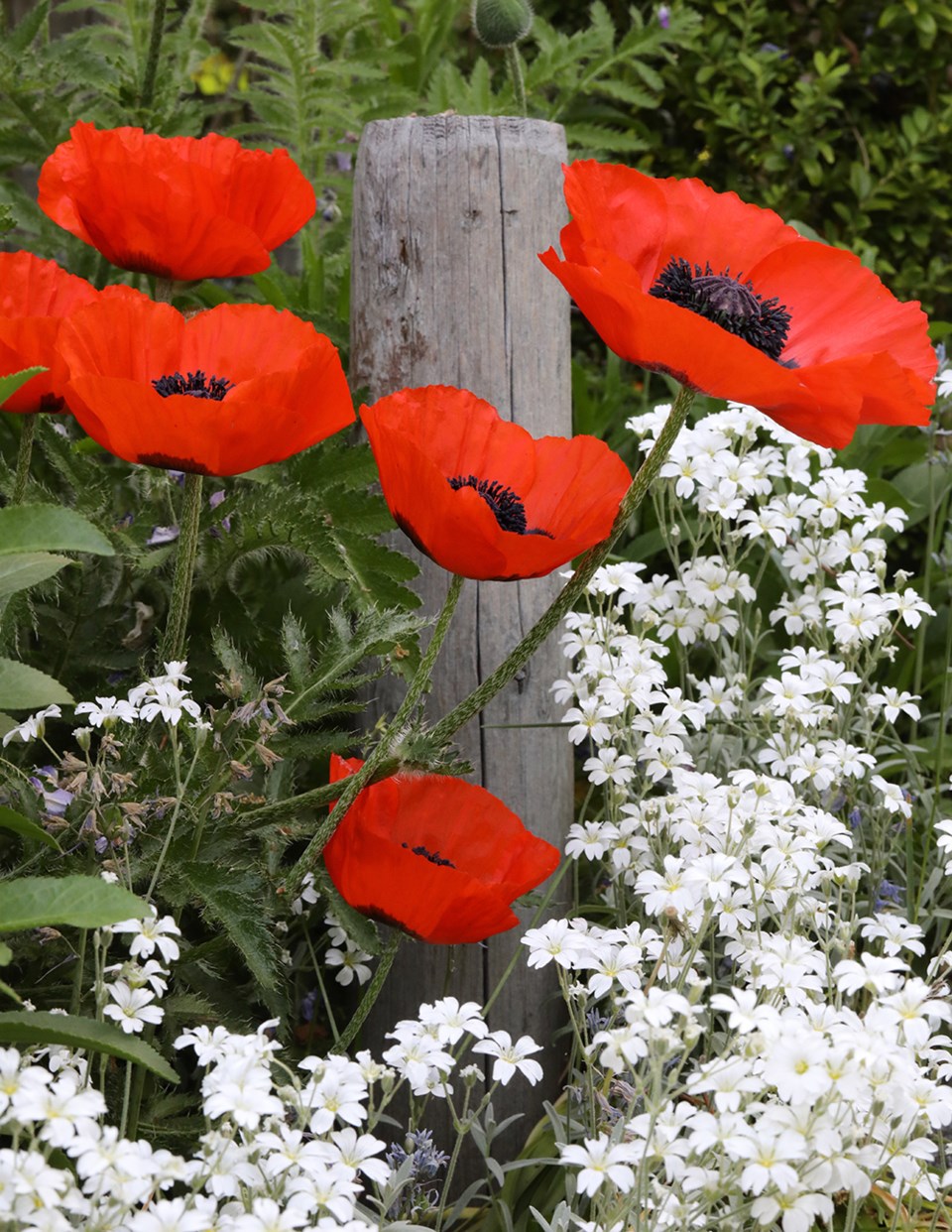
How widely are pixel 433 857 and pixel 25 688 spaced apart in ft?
2.01

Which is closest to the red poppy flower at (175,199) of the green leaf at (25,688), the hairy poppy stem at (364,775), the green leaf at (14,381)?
the green leaf at (14,381)

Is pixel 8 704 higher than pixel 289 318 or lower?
lower

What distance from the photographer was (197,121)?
2.75 m

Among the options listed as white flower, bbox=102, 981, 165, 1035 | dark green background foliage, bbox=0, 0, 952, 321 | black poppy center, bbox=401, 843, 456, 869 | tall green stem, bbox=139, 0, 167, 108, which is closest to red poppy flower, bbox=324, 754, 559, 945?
black poppy center, bbox=401, 843, 456, 869

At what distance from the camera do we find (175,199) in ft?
5.93

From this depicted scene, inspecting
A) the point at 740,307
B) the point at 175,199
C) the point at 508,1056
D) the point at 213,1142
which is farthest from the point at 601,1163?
the point at 175,199

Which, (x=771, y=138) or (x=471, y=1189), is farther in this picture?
(x=771, y=138)

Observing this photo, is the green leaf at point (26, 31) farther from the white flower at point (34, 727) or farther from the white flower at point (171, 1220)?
the white flower at point (171, 1220)

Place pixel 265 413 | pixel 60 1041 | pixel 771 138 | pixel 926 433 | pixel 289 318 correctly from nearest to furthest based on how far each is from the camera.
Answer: pixel 60 1041
pixel 265 413
pixel 289 318
pixel 926 433
pixel 771 138

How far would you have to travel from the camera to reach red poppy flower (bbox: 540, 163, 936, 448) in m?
1.39

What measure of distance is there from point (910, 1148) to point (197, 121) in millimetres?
2212

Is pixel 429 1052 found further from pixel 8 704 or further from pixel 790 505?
pixel 790 505

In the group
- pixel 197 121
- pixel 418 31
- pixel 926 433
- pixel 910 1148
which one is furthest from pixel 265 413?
pixel 418 31

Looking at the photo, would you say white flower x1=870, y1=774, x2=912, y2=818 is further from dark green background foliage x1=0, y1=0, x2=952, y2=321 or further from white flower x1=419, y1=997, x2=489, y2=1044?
dark green background foliage x1=0, y1=0, x2=952, y2=321
